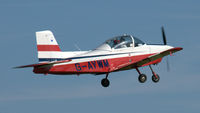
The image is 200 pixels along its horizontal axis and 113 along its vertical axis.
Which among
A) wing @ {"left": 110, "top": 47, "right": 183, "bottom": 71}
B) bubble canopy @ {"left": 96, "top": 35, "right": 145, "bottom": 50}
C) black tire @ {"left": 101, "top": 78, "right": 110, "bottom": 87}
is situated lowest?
black tire @ {"left": 101, "top": 78, "right": 110, "bottom": 87}

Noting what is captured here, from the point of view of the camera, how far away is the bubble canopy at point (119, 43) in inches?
1496

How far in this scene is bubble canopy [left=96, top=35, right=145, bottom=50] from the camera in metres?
38.0

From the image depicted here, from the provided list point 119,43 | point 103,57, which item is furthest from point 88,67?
point 119,43

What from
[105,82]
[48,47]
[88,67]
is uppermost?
[48,47]

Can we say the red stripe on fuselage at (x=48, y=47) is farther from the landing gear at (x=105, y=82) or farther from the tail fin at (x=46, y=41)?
the landing gear at (x=105, y=82)

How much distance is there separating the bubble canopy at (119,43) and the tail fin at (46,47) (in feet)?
8.81

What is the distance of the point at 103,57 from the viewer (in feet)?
123

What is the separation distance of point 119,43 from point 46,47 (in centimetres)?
431

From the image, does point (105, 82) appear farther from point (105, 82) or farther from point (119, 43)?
point (119, 43)

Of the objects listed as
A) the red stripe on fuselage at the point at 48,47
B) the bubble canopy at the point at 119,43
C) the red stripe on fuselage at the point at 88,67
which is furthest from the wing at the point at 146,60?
the red stripe on fuselage at the point at 48,47

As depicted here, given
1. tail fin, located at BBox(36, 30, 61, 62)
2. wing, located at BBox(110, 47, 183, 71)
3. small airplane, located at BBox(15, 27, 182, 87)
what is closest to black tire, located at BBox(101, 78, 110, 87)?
small airplane, located at BBox(15, 27, 182, 87)

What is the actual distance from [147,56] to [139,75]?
1.33m

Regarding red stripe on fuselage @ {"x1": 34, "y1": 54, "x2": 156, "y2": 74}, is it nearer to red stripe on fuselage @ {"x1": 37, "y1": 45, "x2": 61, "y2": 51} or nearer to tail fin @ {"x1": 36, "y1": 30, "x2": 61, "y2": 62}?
tail fin @ {"x1": 36, "y1": 30, "x2": 61, "y2": 62}

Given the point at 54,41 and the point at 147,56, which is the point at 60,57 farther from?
the point at 147,56
